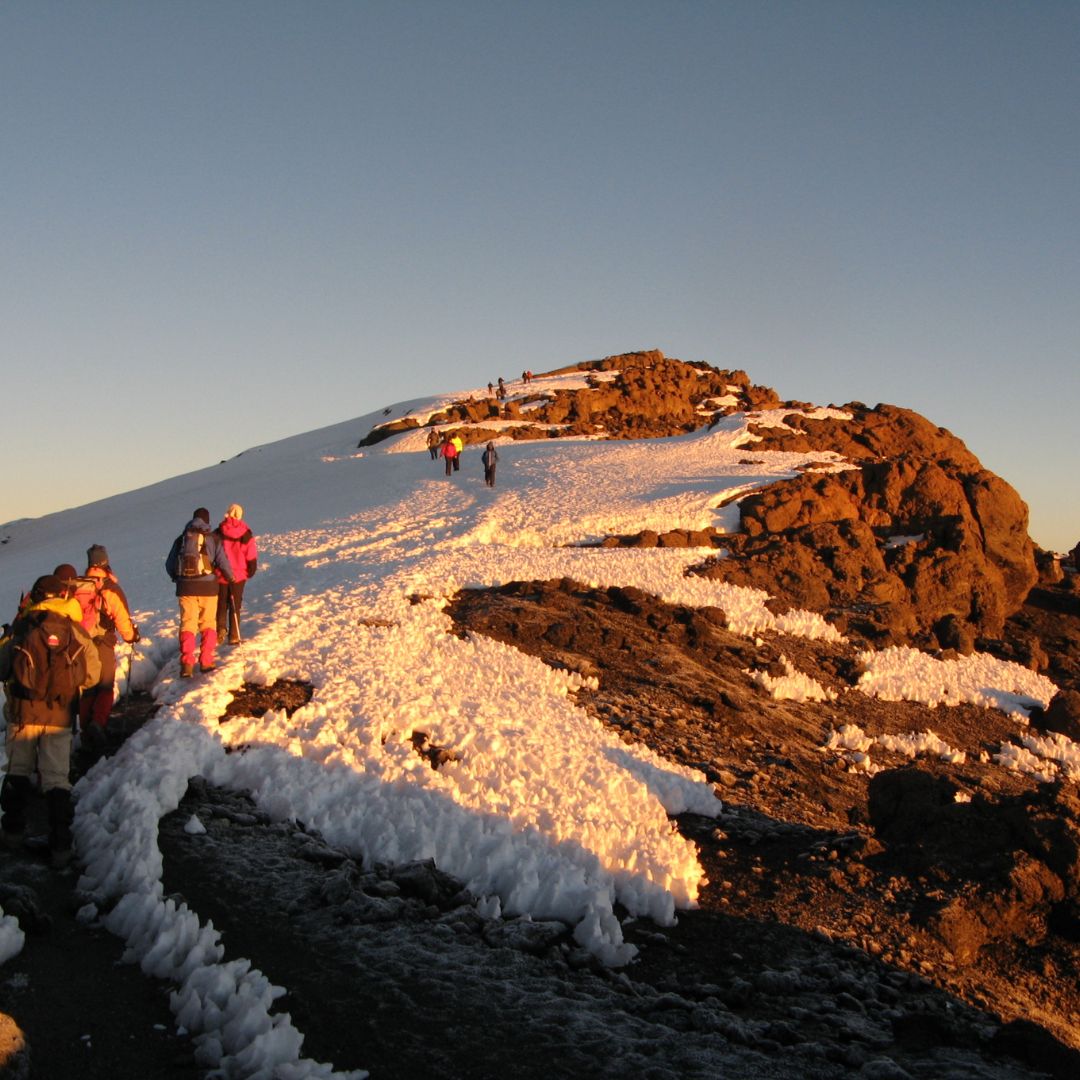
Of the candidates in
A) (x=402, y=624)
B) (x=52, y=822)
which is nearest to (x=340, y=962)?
(x=52, y=822)

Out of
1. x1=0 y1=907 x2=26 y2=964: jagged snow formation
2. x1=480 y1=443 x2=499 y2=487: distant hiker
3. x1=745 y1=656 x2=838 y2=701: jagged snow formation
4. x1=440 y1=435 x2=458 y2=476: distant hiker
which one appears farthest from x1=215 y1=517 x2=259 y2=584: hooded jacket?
x1=440 y1=435 x2=458 y2=476: distant hiker

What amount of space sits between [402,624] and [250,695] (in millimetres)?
4356

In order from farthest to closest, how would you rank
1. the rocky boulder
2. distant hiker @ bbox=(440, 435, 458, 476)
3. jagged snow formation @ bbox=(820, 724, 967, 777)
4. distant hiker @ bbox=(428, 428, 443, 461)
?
distant hiker @ bbox=(428, 428, 443, 461), distant hiker @ bbox=(440, 435, 458, 476), jagged snow formation @ bbox=(820, 724, 967, 777), the rocky boulder

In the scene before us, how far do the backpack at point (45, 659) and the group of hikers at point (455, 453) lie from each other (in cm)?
2614

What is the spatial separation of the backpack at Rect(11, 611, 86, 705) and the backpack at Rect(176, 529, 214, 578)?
203 inches

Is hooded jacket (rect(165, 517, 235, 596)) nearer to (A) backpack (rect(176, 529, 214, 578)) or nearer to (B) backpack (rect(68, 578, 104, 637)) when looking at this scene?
(A) backpack (rect(176, 529, 214, 578))

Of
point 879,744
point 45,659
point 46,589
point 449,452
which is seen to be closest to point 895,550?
point 879,744

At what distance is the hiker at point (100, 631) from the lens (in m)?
10.7

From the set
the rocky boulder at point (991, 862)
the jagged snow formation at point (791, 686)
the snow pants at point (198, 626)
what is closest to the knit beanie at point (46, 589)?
the snow pants at point (198, 626)

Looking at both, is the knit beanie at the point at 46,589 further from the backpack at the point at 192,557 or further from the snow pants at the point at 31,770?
the backpack at the point at 192,557

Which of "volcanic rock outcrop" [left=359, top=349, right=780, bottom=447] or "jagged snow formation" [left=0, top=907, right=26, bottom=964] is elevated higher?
"volcanic rock outcrop" [left=359, top=349, right=780, bottom=447]

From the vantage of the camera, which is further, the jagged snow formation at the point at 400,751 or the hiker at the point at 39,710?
the hiker at the point at 39,710

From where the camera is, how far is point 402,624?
17.0 meters

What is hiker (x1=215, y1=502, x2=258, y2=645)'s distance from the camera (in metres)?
14.6
